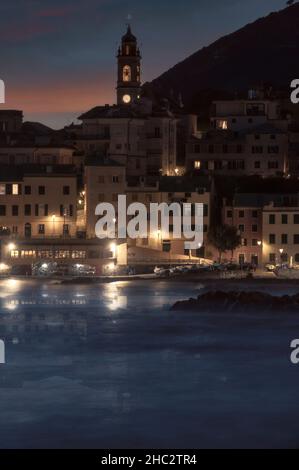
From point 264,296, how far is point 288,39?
14507 centimetres

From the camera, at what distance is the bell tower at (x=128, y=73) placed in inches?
3302

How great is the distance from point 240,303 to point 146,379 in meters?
16.7

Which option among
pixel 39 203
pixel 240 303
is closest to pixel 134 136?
pixel 39 203

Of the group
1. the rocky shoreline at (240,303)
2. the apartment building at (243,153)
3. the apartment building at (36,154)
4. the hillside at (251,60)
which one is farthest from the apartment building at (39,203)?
the hillside at (251,60)

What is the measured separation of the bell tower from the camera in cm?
8388

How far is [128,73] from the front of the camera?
84375 millimetres

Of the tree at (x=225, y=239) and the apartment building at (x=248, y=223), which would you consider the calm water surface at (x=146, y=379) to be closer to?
the tree at (x=225, y=239)

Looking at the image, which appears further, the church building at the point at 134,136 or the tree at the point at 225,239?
the church building at the point at 134,136

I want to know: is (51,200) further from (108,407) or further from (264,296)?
(108,407)

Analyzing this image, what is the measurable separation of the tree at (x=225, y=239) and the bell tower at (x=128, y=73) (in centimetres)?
2053

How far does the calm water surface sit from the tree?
60.7ft

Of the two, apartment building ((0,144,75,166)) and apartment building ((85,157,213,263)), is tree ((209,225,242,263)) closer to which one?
apartment building ((85,157,213,263))

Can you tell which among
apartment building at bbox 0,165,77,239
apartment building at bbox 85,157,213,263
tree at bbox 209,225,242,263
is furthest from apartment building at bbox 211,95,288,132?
tree at bbox 209,225,242,263

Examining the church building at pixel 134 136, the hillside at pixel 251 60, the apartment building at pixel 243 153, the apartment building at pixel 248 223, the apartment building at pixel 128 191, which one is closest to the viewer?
the apartment building at pixel 248 223
